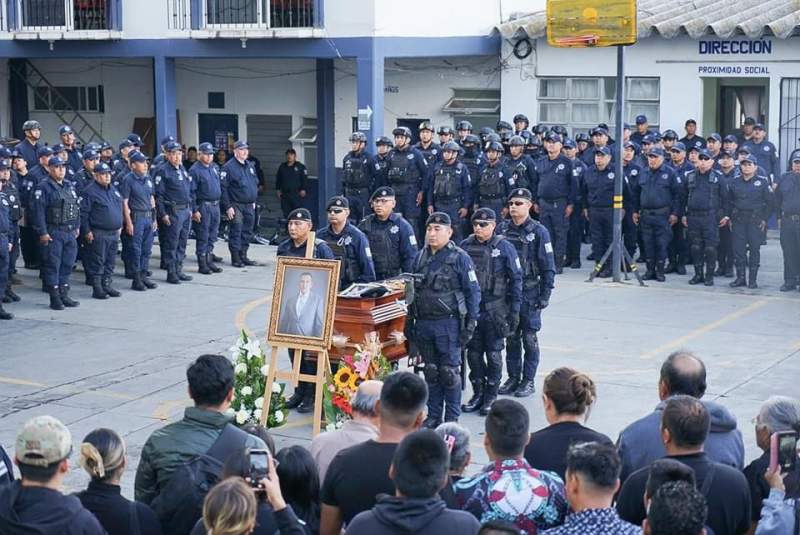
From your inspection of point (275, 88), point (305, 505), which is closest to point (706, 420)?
point (305, 505)

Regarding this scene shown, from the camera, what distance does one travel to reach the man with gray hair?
6785mm

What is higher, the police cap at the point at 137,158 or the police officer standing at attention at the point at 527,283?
the police cap at the point at 137,158

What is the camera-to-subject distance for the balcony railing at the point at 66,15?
25203 mm

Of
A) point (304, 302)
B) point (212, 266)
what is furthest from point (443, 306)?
point (212, 266)

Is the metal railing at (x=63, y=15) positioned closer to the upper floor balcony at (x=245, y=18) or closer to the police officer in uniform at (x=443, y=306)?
the upper floor balcony at (x=245, y=18)

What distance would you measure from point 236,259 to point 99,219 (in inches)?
123

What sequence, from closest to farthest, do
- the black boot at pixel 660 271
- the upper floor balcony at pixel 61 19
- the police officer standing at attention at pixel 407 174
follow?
1. the black boot at pixel 660 271
2. the police officer standing at attention at pixel 407 174
3. the upper floor balcony at pixel 61 19

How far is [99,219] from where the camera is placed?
1770cm

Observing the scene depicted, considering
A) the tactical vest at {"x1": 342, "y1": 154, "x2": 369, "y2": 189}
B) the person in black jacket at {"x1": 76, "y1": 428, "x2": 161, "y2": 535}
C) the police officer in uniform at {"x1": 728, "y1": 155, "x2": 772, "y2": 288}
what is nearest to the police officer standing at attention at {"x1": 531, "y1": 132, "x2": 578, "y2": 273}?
the police officer in uniform at {"x1": 728, "y1": 155, "x2": 772, "y2": 288}

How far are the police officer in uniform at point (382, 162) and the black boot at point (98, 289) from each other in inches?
204

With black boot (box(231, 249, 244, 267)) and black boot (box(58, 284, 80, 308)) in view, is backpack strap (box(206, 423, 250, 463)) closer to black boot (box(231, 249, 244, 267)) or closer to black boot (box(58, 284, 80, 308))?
black boot (box(58, 284, 80, 308))

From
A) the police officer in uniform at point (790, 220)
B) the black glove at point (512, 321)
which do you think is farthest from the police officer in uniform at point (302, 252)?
the police officer in uniform at point (790, 220)

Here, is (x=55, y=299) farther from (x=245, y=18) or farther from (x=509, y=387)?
(x=245, y=18)

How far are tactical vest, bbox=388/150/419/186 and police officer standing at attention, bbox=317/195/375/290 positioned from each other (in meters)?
8.41
